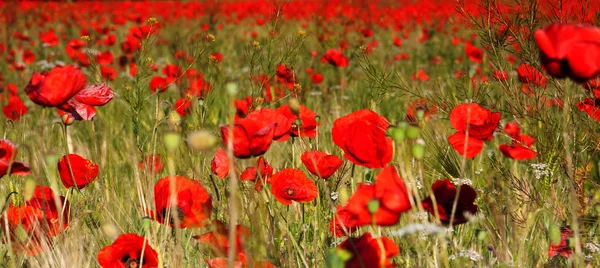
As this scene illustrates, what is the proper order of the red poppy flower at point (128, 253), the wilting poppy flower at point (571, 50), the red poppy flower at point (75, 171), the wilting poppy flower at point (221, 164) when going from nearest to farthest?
the wilting poppy flower at point (571, 50), the red poppy flower at point (128, 253), the wilting poppy flower at point (221, 164), the red poppy flower at point (75, 171)

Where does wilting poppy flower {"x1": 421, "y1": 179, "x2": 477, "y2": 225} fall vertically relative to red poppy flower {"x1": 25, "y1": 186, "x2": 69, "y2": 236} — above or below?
above

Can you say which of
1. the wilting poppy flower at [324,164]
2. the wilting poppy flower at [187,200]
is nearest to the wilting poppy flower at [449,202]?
the wilting poppy flower at [324,164]

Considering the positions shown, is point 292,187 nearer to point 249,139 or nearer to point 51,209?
point 249,139

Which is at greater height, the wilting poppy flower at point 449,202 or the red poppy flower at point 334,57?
the red poppy flower at point 334,57

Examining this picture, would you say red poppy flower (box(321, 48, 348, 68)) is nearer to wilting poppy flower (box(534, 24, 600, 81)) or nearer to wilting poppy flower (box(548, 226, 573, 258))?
wilting poppy flower (box(548, 226, 573, 258))

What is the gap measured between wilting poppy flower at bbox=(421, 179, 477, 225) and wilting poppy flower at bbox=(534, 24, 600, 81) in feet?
0.84

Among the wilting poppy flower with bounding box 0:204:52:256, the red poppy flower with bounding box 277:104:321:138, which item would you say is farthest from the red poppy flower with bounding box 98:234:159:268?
the red poppy flower with bounding box 277:104:321:138

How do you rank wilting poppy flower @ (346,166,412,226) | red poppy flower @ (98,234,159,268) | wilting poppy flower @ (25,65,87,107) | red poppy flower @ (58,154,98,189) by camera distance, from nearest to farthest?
wilting poppy flower @ (346,166,412,226) → red poppy flower @ (98,234,159,268) → wilting poppy flower @ (25,65,87,107) → red poppy flower @ (58,154,98,189)

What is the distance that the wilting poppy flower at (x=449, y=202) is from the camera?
124 cm

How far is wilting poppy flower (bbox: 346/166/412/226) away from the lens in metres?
1.07

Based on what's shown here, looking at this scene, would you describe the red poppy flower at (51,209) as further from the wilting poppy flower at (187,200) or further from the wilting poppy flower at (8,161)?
the wilting poppy flower at (187,200)

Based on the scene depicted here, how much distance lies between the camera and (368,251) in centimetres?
110

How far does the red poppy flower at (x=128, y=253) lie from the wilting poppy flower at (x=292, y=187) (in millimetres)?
304

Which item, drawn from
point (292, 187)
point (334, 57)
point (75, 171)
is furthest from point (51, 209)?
point (334, 57)
